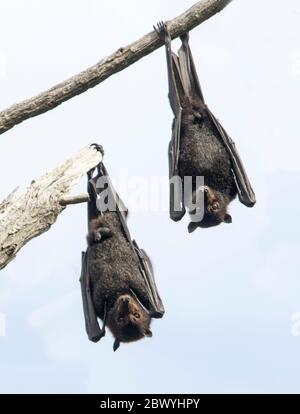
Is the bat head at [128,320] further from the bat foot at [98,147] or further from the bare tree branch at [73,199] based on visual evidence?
the bare tree branch at [73,199]

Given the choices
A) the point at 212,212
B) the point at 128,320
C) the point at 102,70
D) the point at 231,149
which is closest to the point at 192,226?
the point at 212,212

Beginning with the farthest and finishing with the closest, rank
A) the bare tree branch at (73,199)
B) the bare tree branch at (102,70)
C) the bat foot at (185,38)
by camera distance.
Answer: the bat foot at (185,38) < the bare tree branch at (102,70) < the bare tree branch at (73,199)

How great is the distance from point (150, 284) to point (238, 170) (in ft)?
8.12

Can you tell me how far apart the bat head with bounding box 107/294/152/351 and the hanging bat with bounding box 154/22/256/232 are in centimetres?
160

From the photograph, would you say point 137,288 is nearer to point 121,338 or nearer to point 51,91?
point 121,338

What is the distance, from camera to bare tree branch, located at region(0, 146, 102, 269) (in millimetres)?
8679

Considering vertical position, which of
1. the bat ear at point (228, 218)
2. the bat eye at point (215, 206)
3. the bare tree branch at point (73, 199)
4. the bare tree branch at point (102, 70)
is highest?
the bare tree branch at point (102, 70)

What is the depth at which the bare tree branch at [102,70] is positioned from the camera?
34.1 feet

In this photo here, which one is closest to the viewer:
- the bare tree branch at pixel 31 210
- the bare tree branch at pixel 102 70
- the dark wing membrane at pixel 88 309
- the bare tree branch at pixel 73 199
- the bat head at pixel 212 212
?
the bare tree branch at pixel 31 210

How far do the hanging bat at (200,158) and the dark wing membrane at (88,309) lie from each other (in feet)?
5.68

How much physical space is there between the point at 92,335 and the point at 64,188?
4615 mm

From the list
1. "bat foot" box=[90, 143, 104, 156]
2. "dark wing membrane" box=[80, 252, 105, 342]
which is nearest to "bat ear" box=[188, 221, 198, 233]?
"dark wing membrane" box=[80, 252, 105, 342]

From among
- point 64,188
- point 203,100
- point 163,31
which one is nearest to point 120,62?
point 163,31

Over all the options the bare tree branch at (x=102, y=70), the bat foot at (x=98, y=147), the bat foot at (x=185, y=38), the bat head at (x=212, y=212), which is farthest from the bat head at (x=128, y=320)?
the bat foot at (x=185, y=38)
